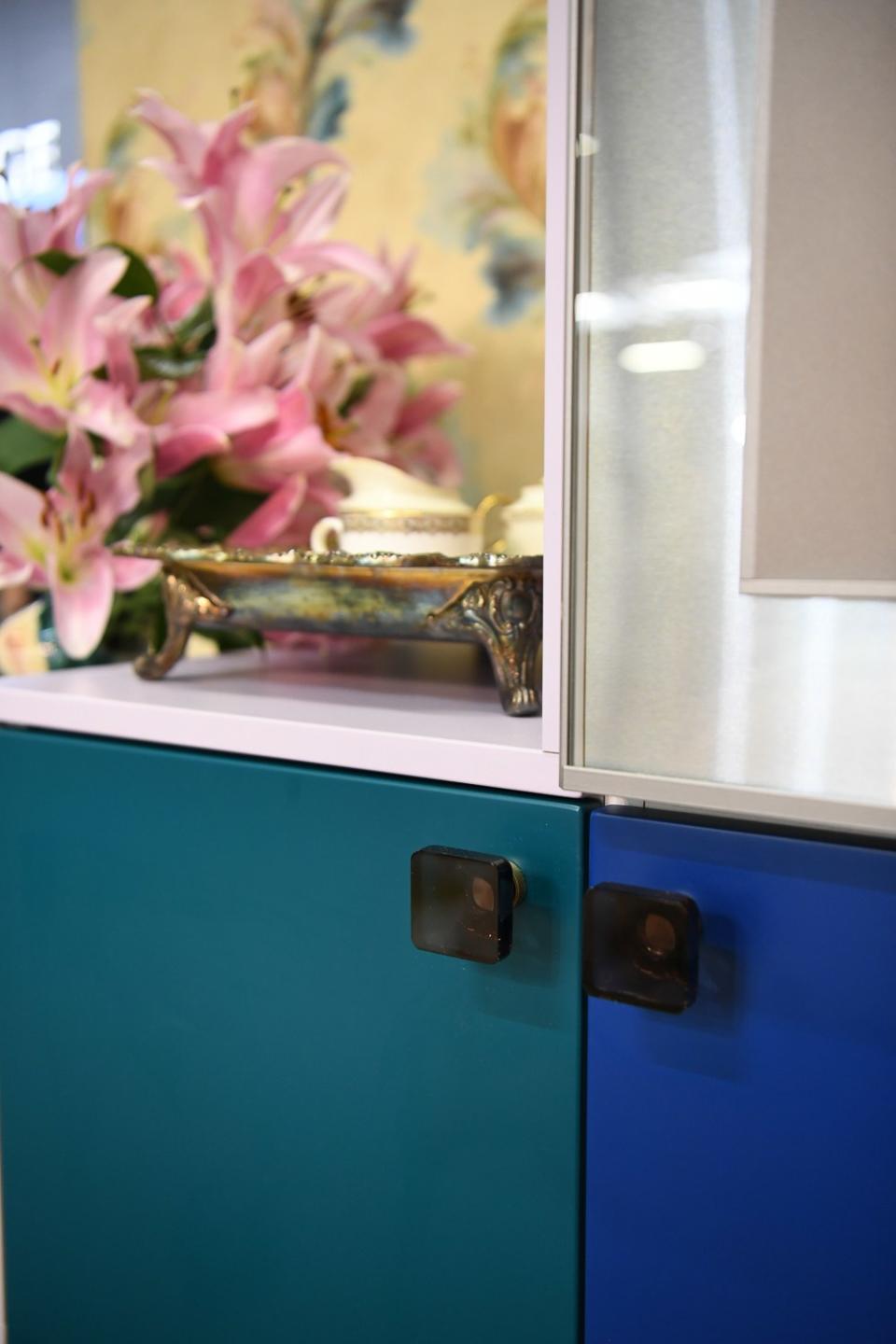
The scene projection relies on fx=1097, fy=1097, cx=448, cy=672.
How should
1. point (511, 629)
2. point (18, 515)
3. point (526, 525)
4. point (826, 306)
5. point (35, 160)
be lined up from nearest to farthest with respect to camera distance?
point (826, 306) → point (511, 629) → point (526, 525) → point (18, 515) → point (35, 160)

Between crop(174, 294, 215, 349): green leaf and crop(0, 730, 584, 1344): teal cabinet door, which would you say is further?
crop(174, 294, 215, 349): green leaf

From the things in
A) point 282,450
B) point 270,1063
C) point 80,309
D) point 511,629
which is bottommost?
point 270,1063

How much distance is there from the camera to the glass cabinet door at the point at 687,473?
447mm

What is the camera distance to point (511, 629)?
2.19 feet

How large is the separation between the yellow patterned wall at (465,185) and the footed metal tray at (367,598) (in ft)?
1.23

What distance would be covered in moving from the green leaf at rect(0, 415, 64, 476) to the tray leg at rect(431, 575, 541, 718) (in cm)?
45

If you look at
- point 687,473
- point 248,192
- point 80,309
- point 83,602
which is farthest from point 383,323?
point 687,473

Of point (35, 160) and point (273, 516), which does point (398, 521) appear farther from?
point (35, 160)

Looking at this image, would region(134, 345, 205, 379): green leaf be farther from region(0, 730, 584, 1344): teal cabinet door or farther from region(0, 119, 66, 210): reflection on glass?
region(0, 119, 66, 210): reflection on glass

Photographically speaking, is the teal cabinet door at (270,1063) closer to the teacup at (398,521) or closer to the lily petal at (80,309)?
the teacup at (398,521)

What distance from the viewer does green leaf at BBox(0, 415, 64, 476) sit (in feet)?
3.03

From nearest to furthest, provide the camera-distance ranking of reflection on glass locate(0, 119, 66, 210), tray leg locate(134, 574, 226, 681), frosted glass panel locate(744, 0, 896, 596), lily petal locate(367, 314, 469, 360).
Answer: frosted glass panel locate(744, 0, 896, 596), tray leg locate(134, 574, 226, 681), lily petal locate(367, 314, 469, 360), reflection on glass locate(0, 119, 66, 210)

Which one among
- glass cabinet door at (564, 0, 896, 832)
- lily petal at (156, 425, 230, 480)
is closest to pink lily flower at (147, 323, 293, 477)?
lily petal at (156, 425, 230, 480)

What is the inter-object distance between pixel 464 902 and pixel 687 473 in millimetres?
238
